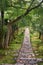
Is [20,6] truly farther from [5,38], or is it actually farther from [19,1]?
[5,38]

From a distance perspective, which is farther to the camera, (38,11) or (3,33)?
(3,33)

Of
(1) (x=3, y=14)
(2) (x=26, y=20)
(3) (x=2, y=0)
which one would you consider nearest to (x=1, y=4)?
(3) (x=2, y=0)

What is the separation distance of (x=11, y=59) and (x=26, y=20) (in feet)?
8.85

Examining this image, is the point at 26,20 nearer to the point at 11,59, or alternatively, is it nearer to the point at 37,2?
the point at 37,2

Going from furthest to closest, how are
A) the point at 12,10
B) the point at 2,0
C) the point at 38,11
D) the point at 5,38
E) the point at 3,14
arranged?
the point at 5,38 → the point at 3,14 → the point at 12,10 → the point at 38,11 → the point at 2,0

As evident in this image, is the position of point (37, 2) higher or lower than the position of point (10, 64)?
higher

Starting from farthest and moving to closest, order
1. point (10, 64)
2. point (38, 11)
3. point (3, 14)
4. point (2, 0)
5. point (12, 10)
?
point (3, 14)
point (12, 10)
point (38, 11)
point (10, 64)
point (2, 0)

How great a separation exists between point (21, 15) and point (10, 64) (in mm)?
3297

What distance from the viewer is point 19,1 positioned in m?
9.80

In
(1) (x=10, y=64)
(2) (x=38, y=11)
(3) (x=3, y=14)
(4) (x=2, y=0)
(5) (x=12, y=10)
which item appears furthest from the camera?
(3) (x=3, y=14)

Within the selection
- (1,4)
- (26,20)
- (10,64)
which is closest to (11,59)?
(10,64)

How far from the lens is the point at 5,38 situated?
1370cm

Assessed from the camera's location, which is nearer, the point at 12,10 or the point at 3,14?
the point at 12,10

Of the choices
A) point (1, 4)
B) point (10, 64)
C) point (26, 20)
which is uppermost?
point (1, 4)
